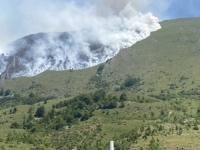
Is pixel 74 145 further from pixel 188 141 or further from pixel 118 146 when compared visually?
pixel 188 141

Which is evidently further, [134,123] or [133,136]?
[134,123]

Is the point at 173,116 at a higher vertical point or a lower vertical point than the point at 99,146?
higher

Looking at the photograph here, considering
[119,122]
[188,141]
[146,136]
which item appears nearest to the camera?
[188,141]

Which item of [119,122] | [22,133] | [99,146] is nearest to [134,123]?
[119,122]

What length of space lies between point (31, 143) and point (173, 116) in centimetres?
6399

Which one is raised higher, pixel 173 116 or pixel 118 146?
pixel 173 116

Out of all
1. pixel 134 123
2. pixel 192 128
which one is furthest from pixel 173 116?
pixel 192 128

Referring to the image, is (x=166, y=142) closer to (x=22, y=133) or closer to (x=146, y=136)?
(x=146, y=136)

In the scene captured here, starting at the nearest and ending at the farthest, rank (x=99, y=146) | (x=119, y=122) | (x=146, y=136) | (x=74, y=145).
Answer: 1. (x=99, y=146)
2. (x=146, y=136)
3. (x=74, y=145)
4. (x=119, y=122)

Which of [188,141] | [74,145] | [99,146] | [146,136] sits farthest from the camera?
[74,145]

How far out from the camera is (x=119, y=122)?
7500 inches

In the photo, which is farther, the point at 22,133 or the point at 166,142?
the point at 22,133

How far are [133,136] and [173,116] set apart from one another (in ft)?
137

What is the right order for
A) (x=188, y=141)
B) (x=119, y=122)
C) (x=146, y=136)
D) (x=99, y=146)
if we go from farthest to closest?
(x=119, y=122) → (x=146, y=136) → (x=188, y=141) → (x=99, y=146)
